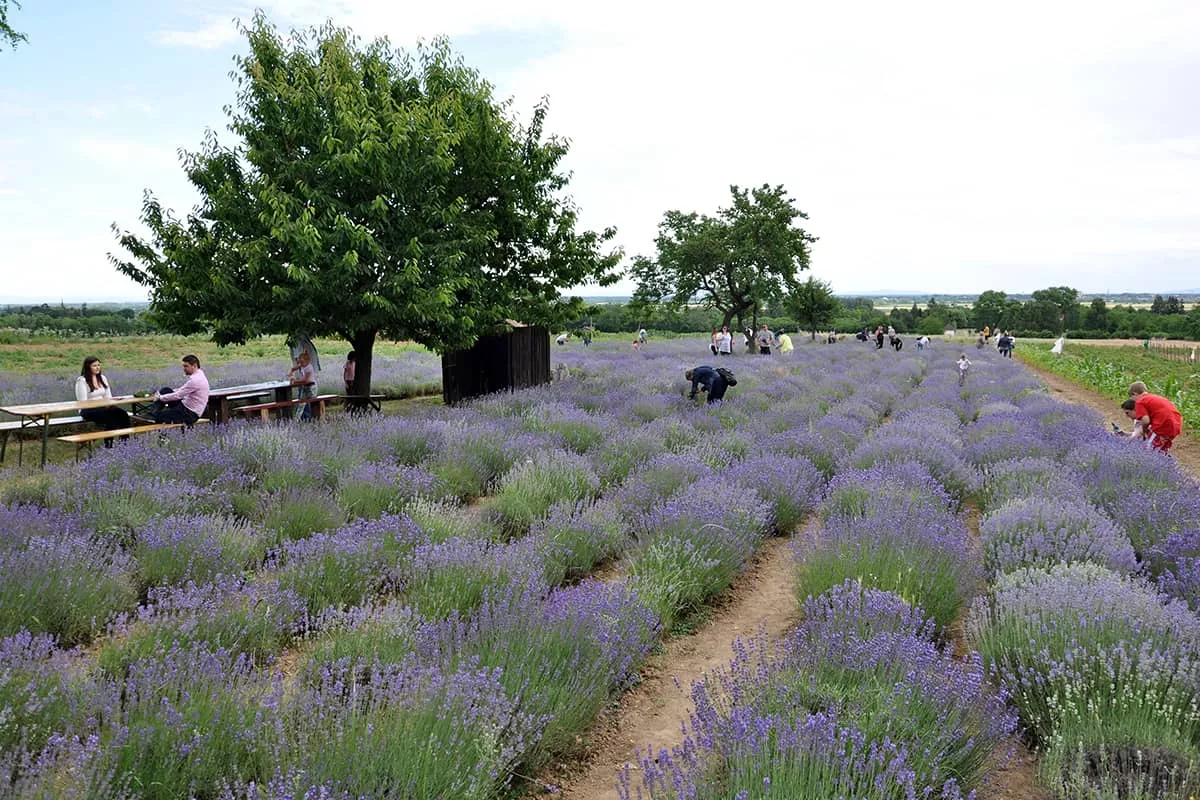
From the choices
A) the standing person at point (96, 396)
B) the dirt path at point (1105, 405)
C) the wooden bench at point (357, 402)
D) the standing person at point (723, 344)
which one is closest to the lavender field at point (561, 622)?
the standing person at point (96, 396)

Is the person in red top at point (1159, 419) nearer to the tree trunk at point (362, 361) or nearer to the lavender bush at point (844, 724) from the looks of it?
the lavender bush at point (844, 724)

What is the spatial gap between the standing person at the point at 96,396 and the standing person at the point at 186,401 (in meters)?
0.66

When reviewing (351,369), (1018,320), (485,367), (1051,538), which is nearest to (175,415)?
(351,369)

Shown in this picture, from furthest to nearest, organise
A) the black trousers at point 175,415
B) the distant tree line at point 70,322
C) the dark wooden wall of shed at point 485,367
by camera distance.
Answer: the distant tree line at point 70,322, the dark wooden wall of shed at point 485,367, the black trousers at point 175,415

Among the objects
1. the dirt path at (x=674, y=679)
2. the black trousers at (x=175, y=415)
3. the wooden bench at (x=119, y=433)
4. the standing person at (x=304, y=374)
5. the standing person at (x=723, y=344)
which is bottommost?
the dirt path at (x=674, y=679)

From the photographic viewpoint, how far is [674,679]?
3719 mm

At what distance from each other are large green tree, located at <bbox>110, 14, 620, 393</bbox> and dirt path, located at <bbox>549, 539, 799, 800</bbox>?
6.40 meters

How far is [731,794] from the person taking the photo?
2246mm

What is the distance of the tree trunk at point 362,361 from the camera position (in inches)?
472

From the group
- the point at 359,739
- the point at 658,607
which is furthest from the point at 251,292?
the point at 359,739

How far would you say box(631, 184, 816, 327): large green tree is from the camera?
28.2 metres

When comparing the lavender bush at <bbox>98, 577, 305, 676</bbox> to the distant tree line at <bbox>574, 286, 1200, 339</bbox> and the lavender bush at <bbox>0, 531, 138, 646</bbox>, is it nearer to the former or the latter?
the lavender bush at <bbox>0, 531, 138, 646</bbox>

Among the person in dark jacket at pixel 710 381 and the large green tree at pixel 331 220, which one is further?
the person in dark jacket at pixel 710 381

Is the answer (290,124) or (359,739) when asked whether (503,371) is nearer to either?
(290,124)
